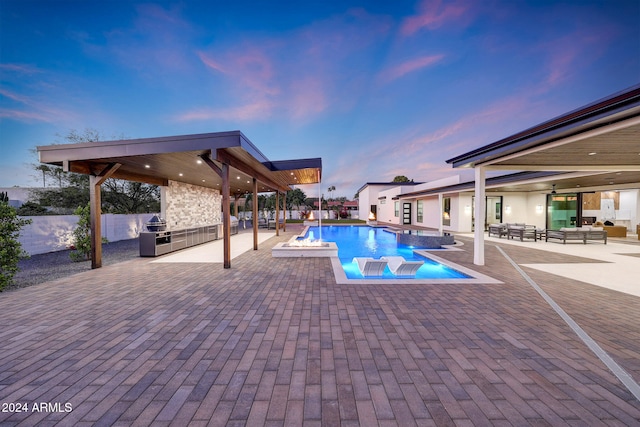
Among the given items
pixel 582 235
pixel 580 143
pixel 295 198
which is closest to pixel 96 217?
pixel 580 143

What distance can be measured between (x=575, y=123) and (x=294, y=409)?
666 cm

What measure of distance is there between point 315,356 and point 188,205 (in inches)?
600

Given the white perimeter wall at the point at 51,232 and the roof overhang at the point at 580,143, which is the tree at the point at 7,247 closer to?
the white perimeter wall at the point at 51,232

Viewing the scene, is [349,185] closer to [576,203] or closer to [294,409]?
[576,203]

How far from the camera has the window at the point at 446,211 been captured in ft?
63.9

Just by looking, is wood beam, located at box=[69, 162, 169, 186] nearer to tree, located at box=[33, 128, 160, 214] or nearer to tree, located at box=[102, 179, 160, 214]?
tree, located at box=[102, 179, 160, 214]

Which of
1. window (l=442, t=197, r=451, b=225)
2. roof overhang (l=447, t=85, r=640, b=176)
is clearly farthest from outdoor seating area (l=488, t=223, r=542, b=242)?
roof overhang (l=447, t=85, r=640, b=176)

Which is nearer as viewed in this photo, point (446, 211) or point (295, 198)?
point (446, 211)

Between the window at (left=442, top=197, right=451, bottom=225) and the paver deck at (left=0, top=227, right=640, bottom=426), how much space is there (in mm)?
15382

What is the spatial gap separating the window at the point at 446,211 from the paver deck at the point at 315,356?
15382 mm

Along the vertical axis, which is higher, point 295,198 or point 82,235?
point 295,198

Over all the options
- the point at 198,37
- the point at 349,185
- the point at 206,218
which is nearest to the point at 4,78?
the point at 198,37

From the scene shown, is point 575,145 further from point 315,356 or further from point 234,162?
point 234,162

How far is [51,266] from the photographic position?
24.2ft
